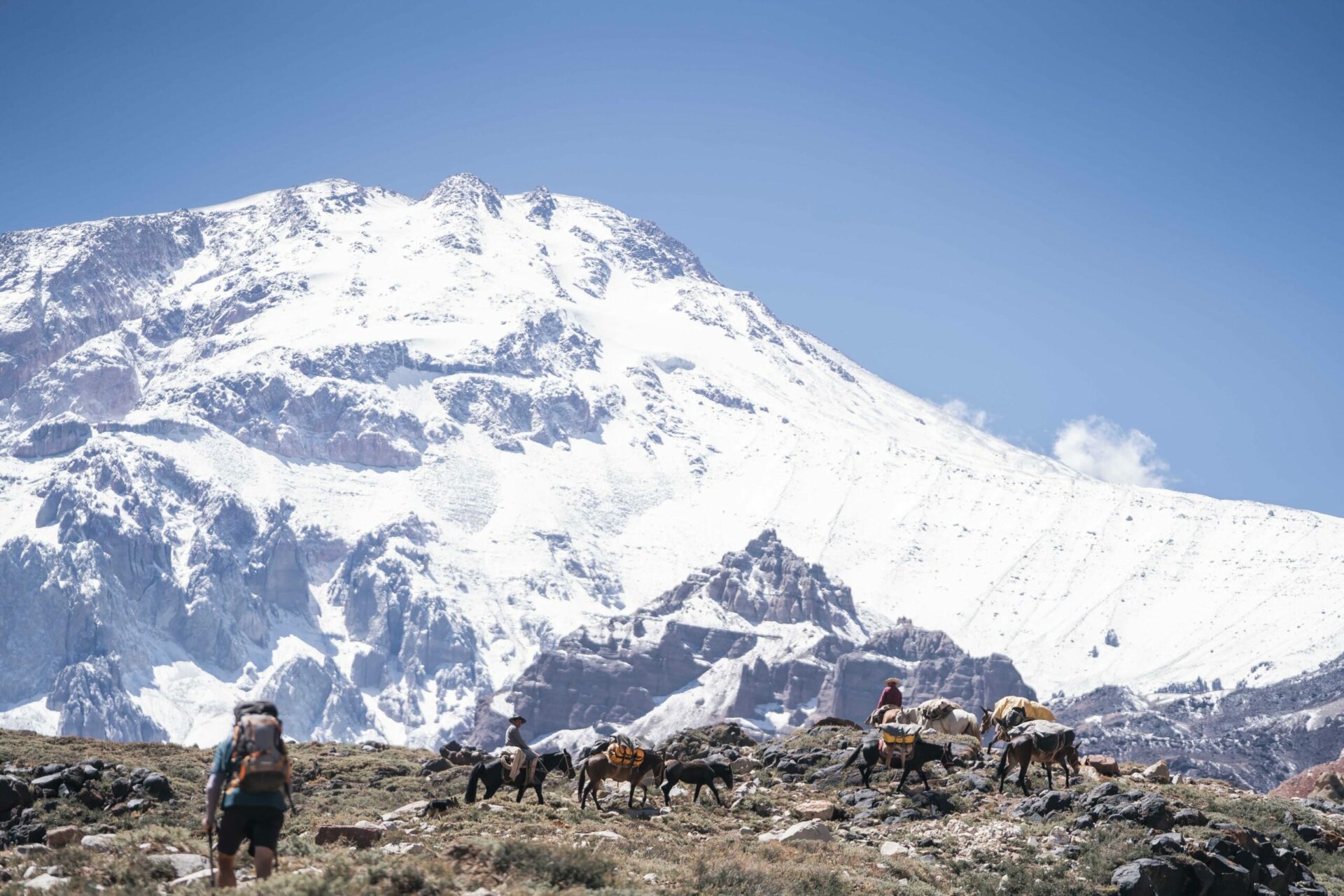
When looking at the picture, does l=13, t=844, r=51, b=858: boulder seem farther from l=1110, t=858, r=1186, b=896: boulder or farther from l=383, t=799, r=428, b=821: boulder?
l=1110, t=858, r=1186, b=896: boulder

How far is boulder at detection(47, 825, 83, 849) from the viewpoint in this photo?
26.0 metres

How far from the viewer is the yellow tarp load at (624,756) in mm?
33094

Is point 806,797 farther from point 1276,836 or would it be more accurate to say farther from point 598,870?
point 598,870

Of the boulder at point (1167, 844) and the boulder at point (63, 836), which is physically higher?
the boulder at point (1167, 844)

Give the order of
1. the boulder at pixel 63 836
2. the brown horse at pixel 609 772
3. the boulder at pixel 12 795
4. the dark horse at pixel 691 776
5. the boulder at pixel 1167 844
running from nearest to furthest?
the boulder at pixel 63 836, the boulder at pixel 1167 844, the brown horse at pixel 609 772, the boulder at pixel 12 795, the dark horse at pixel 691 776

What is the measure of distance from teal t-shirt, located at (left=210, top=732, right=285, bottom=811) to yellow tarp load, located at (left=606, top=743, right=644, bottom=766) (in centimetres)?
1410

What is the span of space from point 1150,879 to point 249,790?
17738mm

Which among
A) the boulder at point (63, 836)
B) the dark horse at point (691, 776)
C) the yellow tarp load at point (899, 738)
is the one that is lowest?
the boulder at point (63, 836)

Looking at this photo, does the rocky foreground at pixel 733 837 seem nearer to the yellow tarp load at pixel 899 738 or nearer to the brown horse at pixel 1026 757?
the brown horse at pixel 1026 757

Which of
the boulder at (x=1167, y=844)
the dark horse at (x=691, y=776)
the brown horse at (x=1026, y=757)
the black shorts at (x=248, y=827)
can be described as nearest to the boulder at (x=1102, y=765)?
the brown horse at (x=1026, y=757)

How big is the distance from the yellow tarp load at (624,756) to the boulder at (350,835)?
7766mm

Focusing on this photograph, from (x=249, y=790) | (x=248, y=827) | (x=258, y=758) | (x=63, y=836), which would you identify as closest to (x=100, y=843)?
(x=63, y=836)

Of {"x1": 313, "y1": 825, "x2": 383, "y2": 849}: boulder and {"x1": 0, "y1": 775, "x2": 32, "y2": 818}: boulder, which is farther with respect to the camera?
{"x1": 0, "y1": 775, "x2": 32, "y2": 818}: boulder

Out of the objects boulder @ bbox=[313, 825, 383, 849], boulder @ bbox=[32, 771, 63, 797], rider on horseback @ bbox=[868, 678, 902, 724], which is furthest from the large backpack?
rider on horseback @ bbox=[868, 678, 902, 724]
